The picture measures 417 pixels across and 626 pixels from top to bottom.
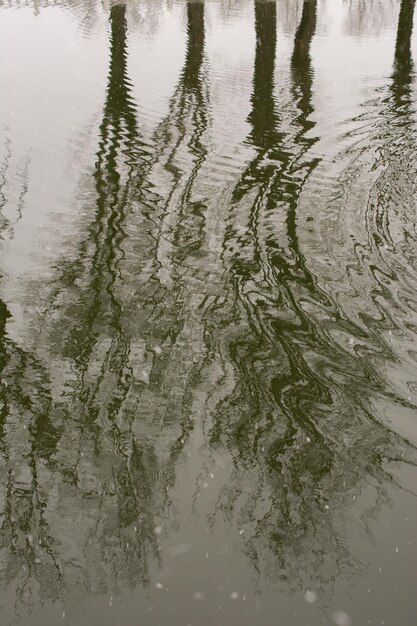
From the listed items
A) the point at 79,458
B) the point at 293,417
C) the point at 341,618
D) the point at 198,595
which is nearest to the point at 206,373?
the point at 293,417

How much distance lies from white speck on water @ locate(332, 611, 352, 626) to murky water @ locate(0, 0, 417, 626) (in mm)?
35

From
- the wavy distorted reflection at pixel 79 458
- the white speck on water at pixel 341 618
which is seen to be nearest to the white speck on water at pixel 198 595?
the wavy distorted reflection at pixel 79 458

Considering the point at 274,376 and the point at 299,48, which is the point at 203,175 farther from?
the point at 299,48

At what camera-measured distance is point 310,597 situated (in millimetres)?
3783

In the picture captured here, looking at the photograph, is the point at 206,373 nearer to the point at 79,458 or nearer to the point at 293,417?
the point at 293,417

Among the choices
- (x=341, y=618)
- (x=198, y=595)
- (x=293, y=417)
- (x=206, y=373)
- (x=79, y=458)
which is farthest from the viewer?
(x=206, y=373)

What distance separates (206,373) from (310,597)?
2.08m

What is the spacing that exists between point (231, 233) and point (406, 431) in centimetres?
371

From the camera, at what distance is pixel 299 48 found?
19.8 metres

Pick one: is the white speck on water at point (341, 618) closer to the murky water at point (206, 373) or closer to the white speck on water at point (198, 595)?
the murky water at point (206, 373)

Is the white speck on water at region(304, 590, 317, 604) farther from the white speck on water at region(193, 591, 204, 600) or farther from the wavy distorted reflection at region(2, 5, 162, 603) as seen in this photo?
the wavy distorted reflection at region(2, 5, 162, 603)

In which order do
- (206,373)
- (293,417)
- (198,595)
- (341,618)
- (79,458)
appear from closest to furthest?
(341,618) < (198,595) < (79,458) < (293,417) < (206,373)

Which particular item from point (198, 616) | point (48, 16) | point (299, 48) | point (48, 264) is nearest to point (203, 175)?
point (48, 264)

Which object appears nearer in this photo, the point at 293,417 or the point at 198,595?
the point at 198,595
